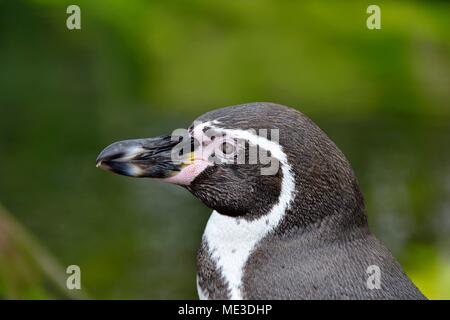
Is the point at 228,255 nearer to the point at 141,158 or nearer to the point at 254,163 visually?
the point at 254,163

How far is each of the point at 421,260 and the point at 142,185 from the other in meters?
2.22

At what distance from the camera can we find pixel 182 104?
955 cm

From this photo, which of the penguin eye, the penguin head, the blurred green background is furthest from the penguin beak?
the blurred green background

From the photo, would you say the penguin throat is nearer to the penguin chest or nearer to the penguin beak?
the penguin chest

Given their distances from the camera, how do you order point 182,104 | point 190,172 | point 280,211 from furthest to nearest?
1. point 182,104
2. point 190,172
3. point 280,211

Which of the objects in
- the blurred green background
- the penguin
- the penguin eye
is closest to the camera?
the penguin

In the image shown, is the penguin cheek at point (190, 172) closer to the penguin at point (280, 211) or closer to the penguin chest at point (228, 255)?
the penguin at point (280, 211)

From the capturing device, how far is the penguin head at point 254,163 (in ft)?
9.68

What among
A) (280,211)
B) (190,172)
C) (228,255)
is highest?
(190,172)

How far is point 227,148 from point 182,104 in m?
6.53

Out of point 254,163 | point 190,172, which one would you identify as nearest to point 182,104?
point 190,172

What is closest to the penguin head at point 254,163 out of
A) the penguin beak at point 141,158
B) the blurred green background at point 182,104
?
the penguin beak at point 141,158

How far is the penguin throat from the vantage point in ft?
9.70
